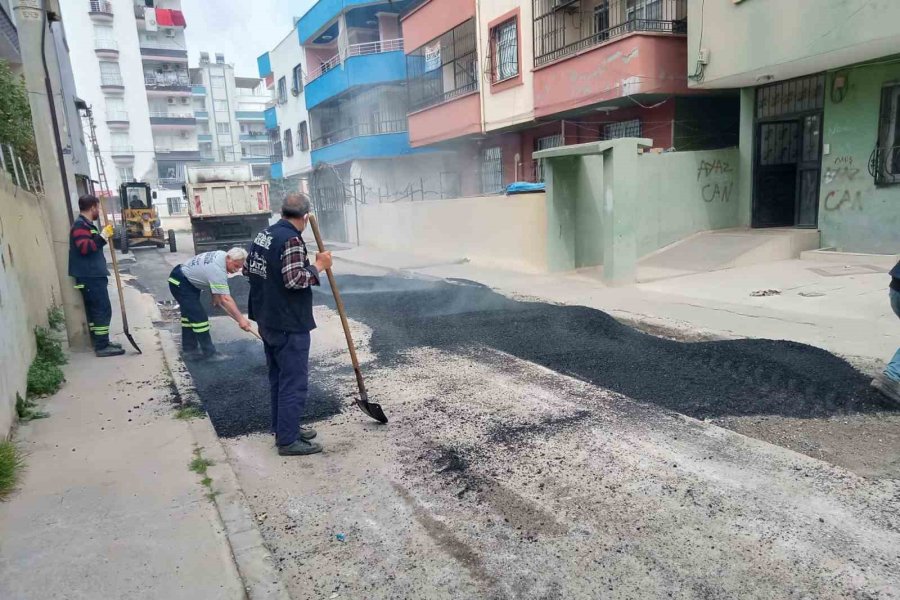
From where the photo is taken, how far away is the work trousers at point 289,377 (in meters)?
3.82

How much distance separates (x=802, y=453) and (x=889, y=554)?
108cm

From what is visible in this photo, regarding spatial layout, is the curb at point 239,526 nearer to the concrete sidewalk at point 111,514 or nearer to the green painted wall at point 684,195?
the concrete sidewalk at point 111,514

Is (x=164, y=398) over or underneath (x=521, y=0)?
underneath

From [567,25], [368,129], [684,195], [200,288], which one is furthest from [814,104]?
[368,129]

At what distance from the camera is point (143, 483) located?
3436 mm

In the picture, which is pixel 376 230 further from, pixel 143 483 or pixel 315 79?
pixel 143 483

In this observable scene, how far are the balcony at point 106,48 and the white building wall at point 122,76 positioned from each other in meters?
0.19

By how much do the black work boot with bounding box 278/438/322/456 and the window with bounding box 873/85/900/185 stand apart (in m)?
9.78

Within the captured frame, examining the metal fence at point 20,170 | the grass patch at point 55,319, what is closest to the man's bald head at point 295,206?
the metal fence at point 20,170

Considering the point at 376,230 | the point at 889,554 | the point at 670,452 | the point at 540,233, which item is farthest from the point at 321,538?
the point at 376,230

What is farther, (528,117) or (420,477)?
(528,117)

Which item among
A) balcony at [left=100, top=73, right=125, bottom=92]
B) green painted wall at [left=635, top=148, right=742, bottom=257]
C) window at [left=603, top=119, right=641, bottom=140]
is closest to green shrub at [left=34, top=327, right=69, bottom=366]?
green painted wall at [left=635, top=148, right=742, bottom=257]

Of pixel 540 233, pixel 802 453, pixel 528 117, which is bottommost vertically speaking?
pixel 802 453

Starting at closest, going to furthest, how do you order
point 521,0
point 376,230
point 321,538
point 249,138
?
1. point 321,538
2. point 521,0
3. point 376,230
4. point 249,138
